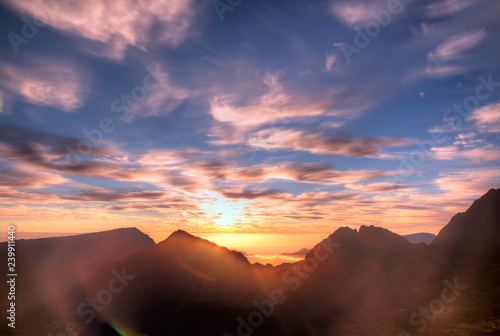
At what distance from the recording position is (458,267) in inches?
7736

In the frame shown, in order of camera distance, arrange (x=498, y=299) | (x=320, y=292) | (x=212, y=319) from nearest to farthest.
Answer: (x=212, y=319), (x=498, y=299), (x=320, y=292)

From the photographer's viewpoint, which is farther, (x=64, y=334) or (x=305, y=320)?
(x=305, y=320)

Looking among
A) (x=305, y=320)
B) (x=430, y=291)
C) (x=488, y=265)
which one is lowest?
(x=305, y=320)

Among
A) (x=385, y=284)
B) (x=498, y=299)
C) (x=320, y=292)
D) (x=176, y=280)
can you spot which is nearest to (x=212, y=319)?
(x=176, y=280)

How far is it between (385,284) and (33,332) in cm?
19092

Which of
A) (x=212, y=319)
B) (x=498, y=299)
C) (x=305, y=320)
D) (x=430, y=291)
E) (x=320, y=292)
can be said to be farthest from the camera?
(x=320, y=292)

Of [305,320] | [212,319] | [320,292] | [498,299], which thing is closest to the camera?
[212,319]

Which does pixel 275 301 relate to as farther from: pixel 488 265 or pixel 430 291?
pixel 488 265

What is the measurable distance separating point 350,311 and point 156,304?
114m

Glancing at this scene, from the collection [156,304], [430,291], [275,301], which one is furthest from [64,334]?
[430,291]

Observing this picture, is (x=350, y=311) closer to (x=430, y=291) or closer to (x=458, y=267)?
(x=430, y=291)

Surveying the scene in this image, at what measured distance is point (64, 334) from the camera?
12862cm

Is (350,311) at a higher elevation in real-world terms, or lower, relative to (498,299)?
lower

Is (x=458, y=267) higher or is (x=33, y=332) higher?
(x=458, y=267)
